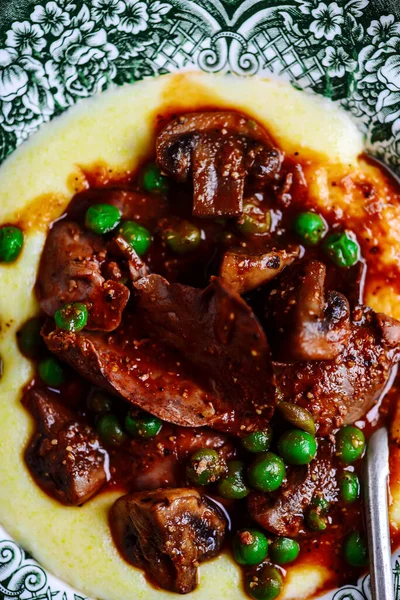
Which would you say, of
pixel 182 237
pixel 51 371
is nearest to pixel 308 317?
pixel 182 237

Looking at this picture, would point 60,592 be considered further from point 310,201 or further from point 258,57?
point 258,57

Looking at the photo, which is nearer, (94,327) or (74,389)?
(94,327)

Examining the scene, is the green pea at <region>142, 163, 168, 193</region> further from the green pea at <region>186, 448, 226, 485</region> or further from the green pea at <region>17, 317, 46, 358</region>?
the green pea at <region>186, 448, 226, 485</region>

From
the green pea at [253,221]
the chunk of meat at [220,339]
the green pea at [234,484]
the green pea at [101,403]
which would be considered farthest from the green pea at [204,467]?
the green pea at [253,221]

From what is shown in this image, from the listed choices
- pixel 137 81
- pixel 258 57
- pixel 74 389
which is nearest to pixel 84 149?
pixel 137 81

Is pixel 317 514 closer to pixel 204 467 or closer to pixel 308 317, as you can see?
pixel 204 467

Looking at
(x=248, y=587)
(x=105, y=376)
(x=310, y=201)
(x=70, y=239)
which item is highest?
(x=70, y=239)

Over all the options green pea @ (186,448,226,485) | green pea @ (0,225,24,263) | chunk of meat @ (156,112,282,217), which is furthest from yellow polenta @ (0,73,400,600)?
green pea @ (186,448,226,485)
